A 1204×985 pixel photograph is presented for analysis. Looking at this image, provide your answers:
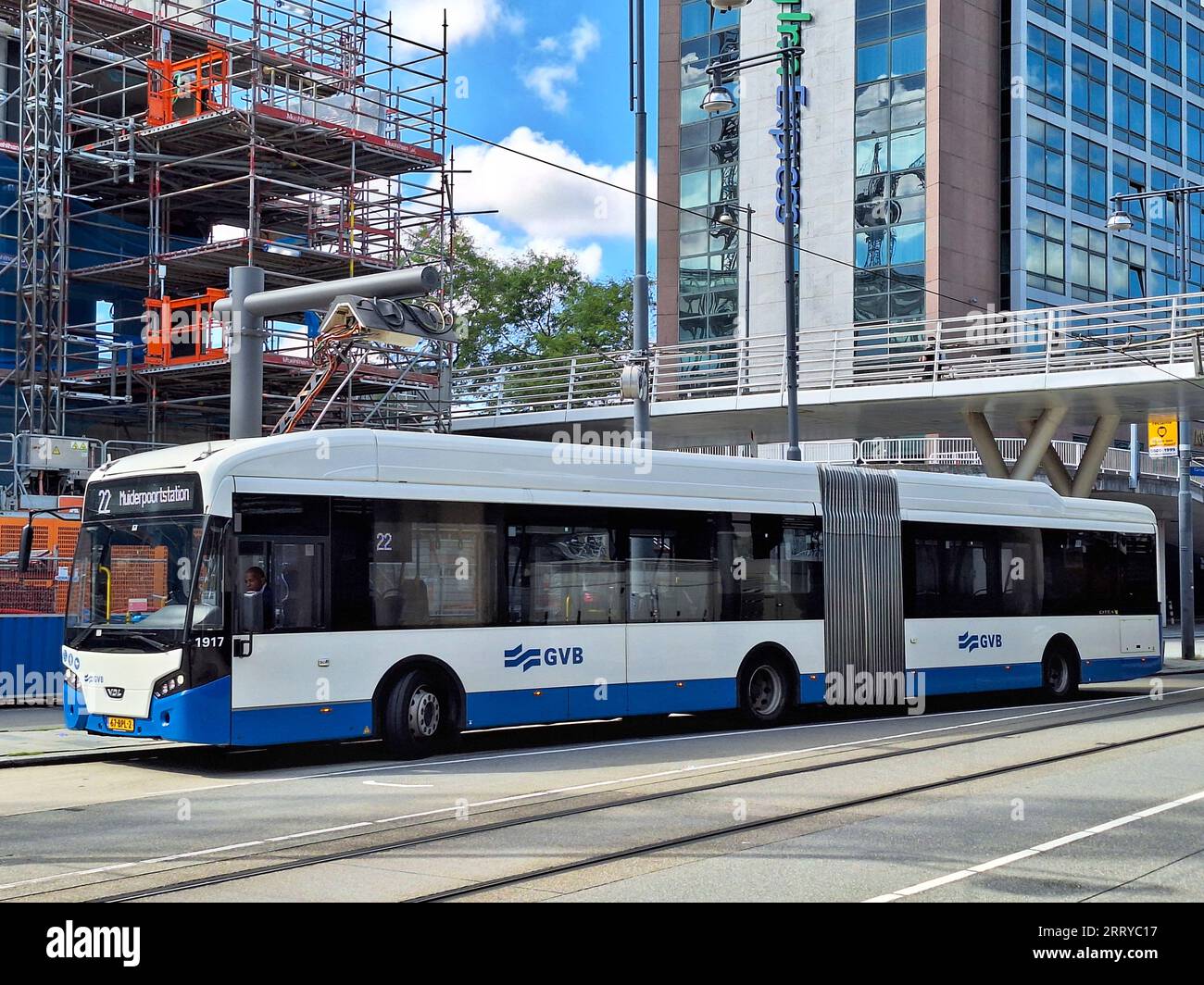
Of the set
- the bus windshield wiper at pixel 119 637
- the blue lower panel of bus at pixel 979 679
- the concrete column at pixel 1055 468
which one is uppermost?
the concrete column at pixel 1055 468

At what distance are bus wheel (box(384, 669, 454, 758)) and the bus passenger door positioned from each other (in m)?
0.39

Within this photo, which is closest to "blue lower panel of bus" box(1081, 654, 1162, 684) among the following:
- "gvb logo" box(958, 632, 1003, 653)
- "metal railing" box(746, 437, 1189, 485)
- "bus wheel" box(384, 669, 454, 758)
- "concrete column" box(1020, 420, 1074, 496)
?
"gvb logo" box(958, 632, 1003, 653)

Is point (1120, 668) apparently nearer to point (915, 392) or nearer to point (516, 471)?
point (915, 392)

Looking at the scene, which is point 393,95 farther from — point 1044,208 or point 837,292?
point 1044,208

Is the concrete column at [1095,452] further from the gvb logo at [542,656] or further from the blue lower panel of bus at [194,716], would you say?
Result: the blue lower panel of bus at [194,716]

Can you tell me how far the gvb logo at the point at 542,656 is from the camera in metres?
15.1

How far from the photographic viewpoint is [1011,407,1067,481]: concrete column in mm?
30531

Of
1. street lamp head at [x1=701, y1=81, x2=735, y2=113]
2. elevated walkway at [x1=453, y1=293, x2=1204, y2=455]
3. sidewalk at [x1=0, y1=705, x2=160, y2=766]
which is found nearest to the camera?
sidewalk at [x1=0, y1=705, x2=160, y2=766]

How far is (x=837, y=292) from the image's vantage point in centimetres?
5541

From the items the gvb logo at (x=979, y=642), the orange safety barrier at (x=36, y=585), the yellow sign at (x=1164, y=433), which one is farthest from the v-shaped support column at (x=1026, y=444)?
the orange safety barrier at (x=36, y=585)

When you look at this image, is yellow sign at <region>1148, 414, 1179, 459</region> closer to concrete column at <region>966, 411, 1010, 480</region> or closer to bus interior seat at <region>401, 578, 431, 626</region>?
concrete column at <region>966, 411, 1010, 480</region>

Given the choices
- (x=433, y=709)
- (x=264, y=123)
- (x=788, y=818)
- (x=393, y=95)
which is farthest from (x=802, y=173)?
(x=788, y=818)

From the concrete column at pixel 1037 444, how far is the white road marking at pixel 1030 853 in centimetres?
1966

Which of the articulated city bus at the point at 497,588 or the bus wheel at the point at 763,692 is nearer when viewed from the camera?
the articulated city bus at the point at 497,588
